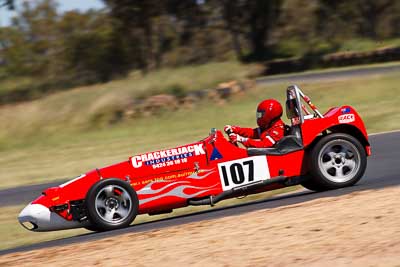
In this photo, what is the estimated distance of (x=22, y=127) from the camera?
76.8 ft

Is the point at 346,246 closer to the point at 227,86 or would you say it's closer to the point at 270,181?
the point at 270,181

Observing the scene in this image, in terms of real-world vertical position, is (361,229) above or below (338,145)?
below

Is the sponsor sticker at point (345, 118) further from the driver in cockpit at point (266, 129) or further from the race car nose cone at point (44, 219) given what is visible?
the race car nose cone at point (44, 219)

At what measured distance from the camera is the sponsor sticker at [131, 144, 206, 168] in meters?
9.55

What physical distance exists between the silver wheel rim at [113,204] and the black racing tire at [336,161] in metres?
2.38

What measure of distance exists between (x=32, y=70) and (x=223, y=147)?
42107mm

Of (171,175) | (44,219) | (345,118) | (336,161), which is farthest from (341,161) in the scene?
(44,219)

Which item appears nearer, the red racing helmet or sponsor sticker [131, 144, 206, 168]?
sponsor sticker [131, 144, 206, 168]

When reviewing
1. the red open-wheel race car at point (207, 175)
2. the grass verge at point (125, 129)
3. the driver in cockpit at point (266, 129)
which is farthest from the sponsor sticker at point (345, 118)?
the grass verge at point (125, 129)

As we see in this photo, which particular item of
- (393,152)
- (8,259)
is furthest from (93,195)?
(393,152)

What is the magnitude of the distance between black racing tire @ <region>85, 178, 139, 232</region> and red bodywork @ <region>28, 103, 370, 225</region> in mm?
150

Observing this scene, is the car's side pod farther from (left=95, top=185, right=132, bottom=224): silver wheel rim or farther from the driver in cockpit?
(left=95, top=185, right=132, bottom=224): silver wheel rim

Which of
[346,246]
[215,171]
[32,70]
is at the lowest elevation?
[346,246]

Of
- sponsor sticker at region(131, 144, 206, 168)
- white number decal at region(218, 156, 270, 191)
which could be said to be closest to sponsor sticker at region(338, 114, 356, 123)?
white number decal at region(218, 156, 270, 191)
